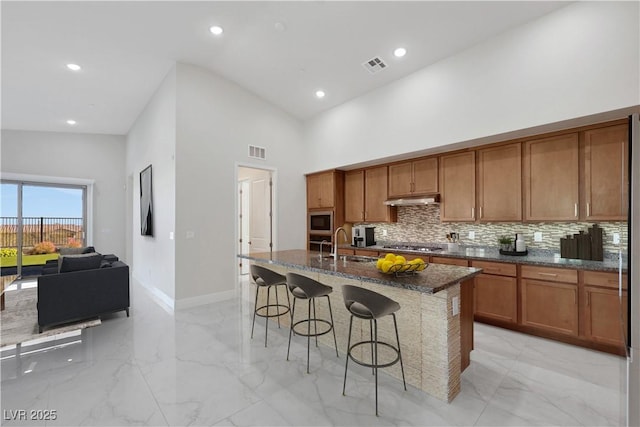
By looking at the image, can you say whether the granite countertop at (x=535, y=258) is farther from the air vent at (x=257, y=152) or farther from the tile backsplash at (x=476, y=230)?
the air vent at (x=257, y=152)

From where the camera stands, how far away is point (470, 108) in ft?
12.0

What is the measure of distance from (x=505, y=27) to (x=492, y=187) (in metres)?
1.89

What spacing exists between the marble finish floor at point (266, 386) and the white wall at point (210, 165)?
1459 millimetres

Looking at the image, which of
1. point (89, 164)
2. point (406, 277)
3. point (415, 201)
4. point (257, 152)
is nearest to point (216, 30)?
point (257, 152)

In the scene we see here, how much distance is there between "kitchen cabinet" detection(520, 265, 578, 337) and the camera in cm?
298

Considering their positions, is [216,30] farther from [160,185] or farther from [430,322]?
[430,322]

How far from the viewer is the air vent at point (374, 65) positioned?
4.12 meters

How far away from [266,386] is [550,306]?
3.09 metres

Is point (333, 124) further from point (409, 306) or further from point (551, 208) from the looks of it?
point (409, 306)

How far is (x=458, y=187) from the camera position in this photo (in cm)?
411

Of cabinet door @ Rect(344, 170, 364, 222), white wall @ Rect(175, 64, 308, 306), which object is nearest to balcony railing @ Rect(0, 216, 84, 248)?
white wall @ Rect(175, 64, 308, 306)

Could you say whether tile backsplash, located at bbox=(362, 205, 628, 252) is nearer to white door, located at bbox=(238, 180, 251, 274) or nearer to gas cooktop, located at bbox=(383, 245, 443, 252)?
gas cooktop, located at bbox=(383, 245, 443, 252)

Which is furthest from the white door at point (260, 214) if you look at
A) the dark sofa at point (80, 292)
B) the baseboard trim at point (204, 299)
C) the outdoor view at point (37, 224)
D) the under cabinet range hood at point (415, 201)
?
the outdoor view at point (37, 224)

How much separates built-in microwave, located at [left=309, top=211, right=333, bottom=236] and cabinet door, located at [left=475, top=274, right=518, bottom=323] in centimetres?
276
